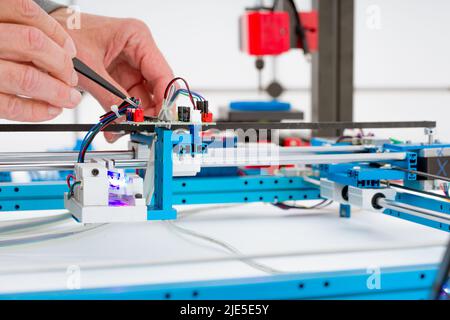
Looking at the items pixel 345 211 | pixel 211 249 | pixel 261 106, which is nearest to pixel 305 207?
pixel 345 211

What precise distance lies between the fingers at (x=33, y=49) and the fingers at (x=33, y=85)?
0.01 meters

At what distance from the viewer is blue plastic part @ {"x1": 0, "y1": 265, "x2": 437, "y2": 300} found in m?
0.82

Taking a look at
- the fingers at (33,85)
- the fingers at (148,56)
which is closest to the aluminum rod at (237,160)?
the fingers at (33,85)

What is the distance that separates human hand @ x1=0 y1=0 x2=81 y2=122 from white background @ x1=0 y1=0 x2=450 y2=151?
3261mm

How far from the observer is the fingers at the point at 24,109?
91 cm

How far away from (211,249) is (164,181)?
0.22 meters

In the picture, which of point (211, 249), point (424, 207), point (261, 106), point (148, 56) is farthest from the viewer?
point (261, 106)

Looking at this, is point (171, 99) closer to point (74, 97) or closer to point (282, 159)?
point (74, 97)

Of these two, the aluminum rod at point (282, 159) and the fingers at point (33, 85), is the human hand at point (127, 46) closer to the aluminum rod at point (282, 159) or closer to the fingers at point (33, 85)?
the aluminum rod at point (282, 159)

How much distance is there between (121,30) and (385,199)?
0.77m

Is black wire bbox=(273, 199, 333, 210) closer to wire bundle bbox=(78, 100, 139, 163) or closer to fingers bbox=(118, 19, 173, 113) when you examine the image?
fingers bbox=(118, 19, 173, 113)

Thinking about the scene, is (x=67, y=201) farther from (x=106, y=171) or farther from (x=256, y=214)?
(x=256, y=214)

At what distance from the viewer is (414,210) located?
1180 millimetres

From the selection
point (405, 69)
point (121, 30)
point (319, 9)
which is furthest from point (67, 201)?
point (405, 69)
